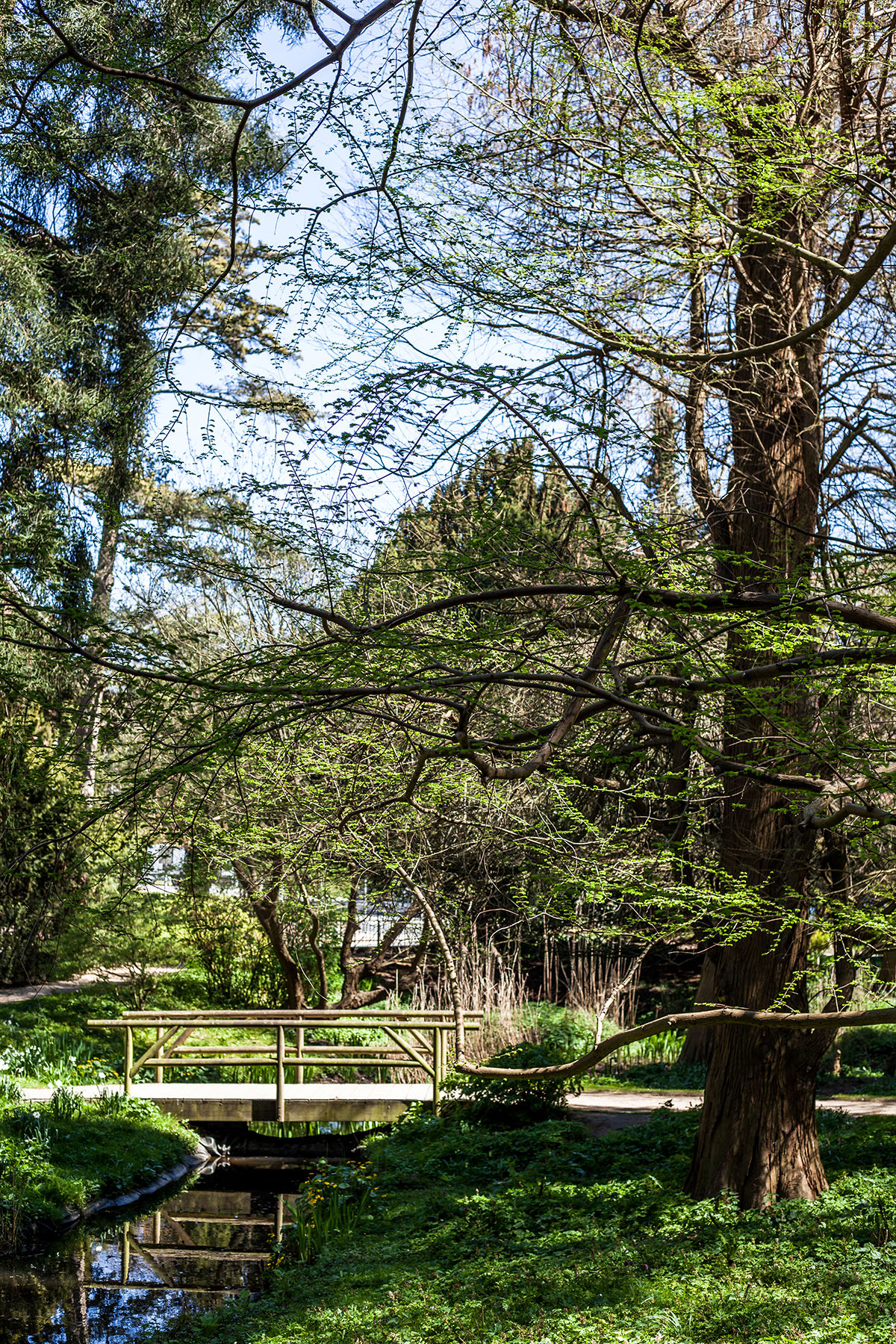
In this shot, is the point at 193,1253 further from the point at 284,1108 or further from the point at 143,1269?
the point at 284,1108

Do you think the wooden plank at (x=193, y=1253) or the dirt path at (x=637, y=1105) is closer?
the wooden plank at (x=193, y=1253)

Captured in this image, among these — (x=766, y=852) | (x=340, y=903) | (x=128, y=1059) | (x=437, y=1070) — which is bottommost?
(x=437, y=1070)

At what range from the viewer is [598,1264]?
5332 mm

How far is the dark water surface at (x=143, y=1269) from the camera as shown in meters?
6.52

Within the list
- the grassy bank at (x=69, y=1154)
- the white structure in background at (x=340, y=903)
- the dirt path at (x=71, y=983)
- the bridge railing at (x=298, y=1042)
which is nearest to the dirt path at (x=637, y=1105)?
the bridge railing at (x=298, y=1042)

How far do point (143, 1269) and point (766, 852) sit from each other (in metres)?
5.11

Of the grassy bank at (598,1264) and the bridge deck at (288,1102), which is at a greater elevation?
the grassy bank at (598,1264)

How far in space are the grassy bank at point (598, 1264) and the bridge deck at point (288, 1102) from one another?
9.63ft

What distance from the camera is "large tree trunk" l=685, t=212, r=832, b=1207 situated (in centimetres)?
586

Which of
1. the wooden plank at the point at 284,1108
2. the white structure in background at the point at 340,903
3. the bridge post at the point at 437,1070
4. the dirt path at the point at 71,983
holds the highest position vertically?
the white structure in background at the point at 340,903

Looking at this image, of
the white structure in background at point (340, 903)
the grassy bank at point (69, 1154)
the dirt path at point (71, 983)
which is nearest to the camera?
the grassy bank at point (69, 1154)

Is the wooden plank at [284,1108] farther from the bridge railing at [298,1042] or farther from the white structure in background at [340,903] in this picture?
the white structure in background at [340,903]

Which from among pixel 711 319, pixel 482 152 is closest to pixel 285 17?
pixel 482 152

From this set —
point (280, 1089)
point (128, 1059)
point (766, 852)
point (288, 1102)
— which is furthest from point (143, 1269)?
point (766, 852)
